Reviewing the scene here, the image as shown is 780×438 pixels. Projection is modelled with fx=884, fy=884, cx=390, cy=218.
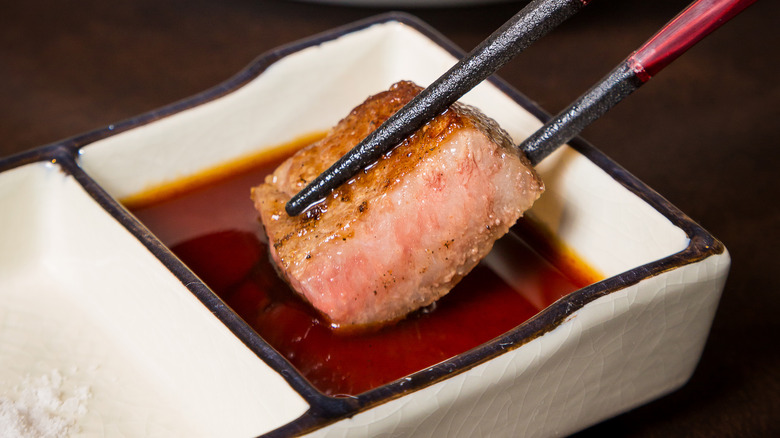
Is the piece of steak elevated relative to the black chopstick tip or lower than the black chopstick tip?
lower

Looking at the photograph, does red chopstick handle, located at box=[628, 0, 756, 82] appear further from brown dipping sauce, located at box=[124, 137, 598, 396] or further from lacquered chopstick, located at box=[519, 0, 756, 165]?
brown dipping sauce, located at box=[124, 137, 598, 396]

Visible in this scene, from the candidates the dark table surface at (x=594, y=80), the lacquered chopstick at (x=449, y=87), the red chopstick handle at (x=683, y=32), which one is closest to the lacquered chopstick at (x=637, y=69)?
the red chopstick handle at (x=683, y=32)

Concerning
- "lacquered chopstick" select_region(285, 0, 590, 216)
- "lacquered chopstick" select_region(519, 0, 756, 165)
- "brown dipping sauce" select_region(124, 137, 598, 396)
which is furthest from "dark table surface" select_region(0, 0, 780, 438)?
"lacquered chopstick" select_region(285, 0, 590, 216)

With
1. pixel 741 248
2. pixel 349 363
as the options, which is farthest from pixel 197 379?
pixel 741 248

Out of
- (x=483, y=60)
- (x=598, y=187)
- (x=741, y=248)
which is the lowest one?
(x=741, y=248)

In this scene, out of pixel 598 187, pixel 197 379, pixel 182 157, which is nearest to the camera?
pixel 197 379

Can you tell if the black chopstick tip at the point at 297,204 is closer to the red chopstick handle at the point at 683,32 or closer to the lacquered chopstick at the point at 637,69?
the lacquered chopstick at the point at 637,69

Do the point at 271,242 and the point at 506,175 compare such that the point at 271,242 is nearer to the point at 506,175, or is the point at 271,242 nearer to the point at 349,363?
the point at 349,363
